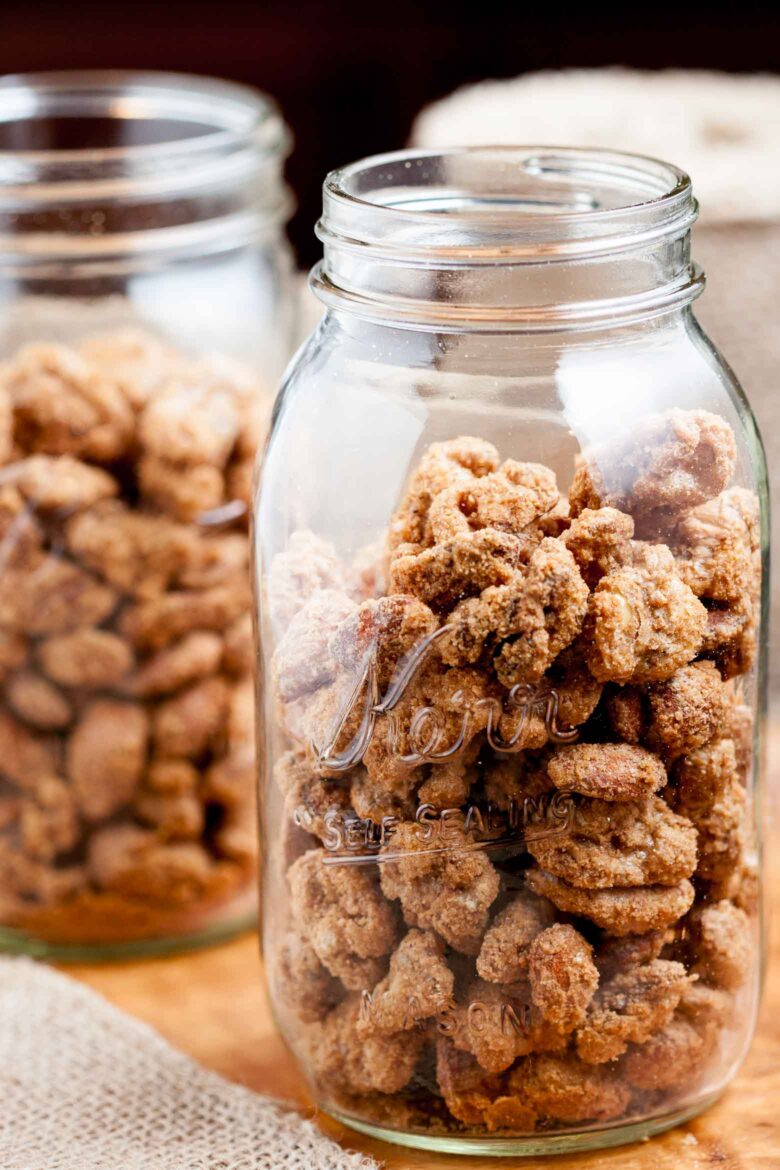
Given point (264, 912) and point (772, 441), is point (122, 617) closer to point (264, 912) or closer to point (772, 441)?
point (264, 912)

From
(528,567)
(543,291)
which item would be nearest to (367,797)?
(528,567)

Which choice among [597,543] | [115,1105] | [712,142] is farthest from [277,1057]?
[712,142]

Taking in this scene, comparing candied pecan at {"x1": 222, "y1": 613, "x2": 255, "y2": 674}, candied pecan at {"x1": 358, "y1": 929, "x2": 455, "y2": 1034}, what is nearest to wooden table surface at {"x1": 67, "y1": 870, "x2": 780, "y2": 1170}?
candied pecan at {"x1": 358, "y1": 929, "x2": 455, "y2": 1034}

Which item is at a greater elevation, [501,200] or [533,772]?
[501,200]

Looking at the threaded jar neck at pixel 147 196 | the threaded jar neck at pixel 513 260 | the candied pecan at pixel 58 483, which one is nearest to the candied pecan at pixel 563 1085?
the threaded jar neck at pixel 513 260

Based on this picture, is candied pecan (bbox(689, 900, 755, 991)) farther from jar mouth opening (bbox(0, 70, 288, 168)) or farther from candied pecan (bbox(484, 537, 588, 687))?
jar mouth opening (bbox(0, 70, 288, 168))

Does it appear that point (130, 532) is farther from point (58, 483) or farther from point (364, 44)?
point (364, 44)
